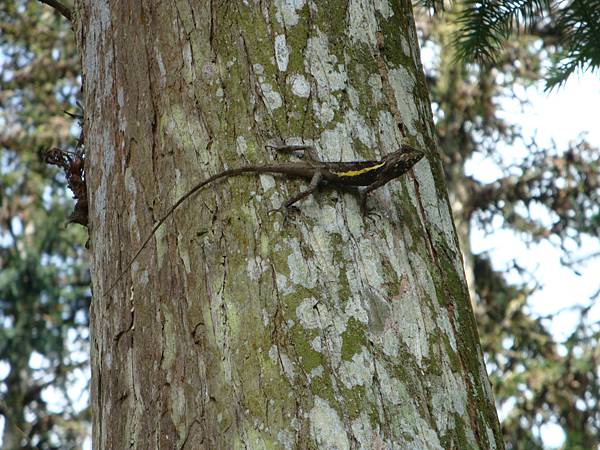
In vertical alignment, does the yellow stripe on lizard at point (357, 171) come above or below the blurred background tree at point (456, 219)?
below

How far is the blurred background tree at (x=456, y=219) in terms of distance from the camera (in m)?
10.8

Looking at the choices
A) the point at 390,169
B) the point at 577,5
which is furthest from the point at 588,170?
the point at 390,169

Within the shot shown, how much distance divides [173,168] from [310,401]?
0.77 meters

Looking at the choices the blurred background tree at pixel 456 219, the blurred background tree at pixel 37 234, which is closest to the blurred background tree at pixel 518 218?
the blurred background tree at pixel 456 219

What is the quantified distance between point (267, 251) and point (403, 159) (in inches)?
20.4

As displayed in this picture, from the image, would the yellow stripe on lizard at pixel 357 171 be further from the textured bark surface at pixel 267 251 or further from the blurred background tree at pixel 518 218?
the blurred background tree at pixel 518 218

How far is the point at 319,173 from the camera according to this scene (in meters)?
2.01

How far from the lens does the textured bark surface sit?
5.79ft

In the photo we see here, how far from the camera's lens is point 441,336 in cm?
191

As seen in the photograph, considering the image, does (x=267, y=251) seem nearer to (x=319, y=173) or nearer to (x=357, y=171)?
(x=319, y=173)

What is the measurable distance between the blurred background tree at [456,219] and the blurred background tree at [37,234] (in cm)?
2

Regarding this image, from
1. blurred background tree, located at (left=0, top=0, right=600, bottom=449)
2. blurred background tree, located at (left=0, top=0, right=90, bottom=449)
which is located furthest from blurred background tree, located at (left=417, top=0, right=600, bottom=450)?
blurred background tree, located at (left=0, top=0, right=90, bottom=449)

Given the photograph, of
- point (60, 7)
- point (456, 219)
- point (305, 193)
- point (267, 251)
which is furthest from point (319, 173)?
point (456, 219)

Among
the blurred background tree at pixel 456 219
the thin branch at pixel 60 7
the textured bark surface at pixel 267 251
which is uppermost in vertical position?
the blurred background tree at pixel 456 219
